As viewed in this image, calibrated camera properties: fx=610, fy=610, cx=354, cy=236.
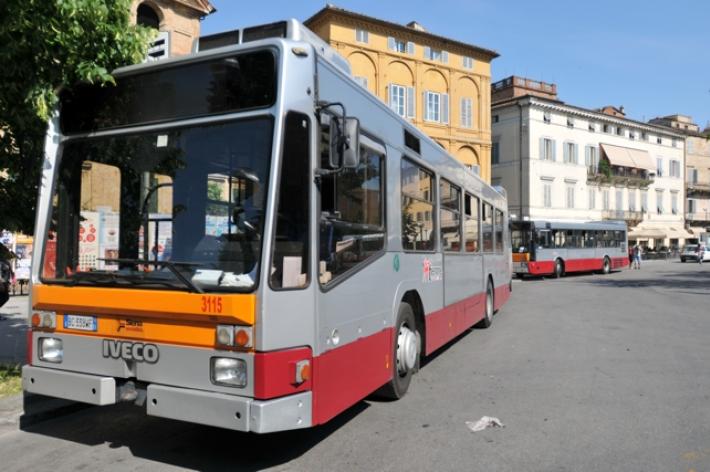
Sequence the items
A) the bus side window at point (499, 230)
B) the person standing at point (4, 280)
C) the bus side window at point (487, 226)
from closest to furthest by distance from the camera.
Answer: the person standing at point (4, 280)
the bus side window at point (487, 226)
the bus side window at point (499, 230)

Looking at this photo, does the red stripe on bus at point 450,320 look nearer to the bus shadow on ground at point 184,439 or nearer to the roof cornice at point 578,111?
the bus shadow on ground at point 184,439

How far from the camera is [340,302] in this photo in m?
4.75

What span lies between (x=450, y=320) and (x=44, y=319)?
5228 mm

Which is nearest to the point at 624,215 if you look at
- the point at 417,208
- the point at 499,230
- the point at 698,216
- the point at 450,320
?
the point at 698,216

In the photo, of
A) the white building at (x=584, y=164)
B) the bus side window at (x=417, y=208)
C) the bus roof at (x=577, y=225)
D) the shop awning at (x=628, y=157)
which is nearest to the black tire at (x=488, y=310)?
the bus side window at (x=417, y=208)

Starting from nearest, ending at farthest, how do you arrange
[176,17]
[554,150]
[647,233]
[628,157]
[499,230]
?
[499,230] < [176,17] < [554,150] < [628,157] < [647,233]

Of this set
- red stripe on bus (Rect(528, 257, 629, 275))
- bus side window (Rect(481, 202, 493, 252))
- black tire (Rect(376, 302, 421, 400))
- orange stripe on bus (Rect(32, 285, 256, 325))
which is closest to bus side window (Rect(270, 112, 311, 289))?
orange stripe on bus (Rect(32, 285, 256, 325))

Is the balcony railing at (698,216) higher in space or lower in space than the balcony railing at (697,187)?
lower

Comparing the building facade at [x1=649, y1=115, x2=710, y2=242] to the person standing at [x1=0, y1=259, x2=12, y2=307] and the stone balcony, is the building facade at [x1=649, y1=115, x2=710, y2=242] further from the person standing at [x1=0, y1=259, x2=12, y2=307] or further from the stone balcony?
the person standing at [x1=0, y1=259, x2=12, y2=307]

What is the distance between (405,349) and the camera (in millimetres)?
6273

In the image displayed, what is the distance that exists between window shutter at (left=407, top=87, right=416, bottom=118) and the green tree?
3397cm

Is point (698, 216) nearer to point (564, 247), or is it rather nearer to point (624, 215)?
point (624, 215)

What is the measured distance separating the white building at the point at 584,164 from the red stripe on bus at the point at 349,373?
39.7 meters

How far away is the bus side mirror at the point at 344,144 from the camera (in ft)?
14.1
